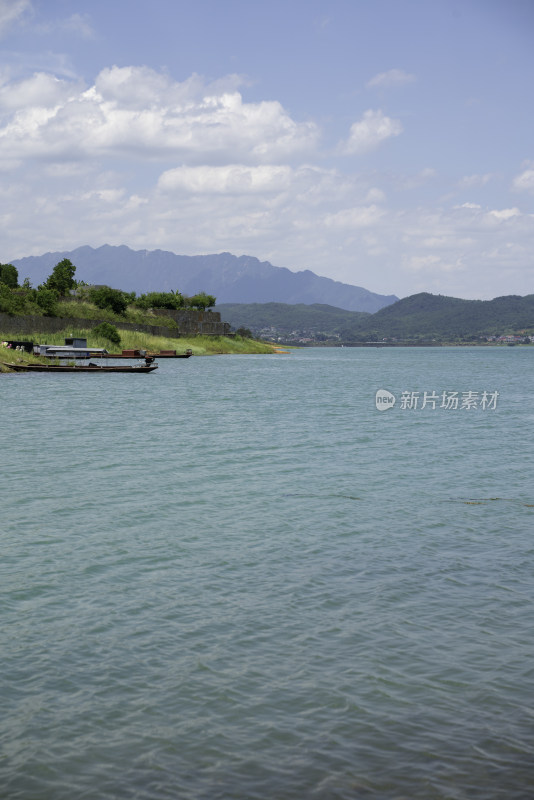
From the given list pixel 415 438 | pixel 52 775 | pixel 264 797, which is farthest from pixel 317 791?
pixel 415 438

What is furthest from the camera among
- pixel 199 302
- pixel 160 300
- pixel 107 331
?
pixel 199 302

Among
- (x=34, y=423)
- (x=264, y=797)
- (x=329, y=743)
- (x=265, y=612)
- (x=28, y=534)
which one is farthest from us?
(x=34, y=423)

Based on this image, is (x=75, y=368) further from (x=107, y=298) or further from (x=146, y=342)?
(x=107, y=298)

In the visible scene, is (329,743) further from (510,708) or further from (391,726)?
(510,708)

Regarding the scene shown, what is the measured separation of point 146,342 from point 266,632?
12452 centimetres

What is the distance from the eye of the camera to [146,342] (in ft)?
437

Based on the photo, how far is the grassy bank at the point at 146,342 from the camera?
10050 centimetres

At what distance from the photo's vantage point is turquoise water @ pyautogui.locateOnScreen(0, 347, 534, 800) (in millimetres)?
7562

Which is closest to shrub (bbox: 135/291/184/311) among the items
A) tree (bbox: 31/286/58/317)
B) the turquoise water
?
tree (bbox: 31/286/58/317)

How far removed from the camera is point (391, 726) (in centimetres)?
829

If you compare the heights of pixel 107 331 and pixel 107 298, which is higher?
pixel 107 298

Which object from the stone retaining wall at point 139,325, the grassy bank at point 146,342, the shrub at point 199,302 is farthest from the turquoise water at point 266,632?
the shrub at point 199,302

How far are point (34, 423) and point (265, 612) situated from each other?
1192 inches

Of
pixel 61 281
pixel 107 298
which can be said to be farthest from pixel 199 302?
pixel 61 281
